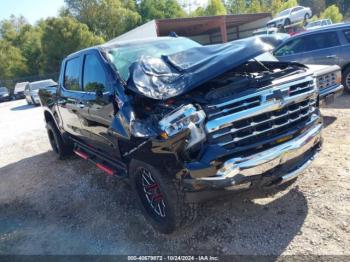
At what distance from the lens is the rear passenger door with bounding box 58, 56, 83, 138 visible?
5.09 meters

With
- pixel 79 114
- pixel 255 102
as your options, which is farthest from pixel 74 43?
pixel 255 102

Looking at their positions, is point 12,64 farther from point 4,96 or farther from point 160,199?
point 160,199

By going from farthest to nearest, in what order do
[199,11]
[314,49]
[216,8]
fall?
[199,11], [216,8], [314,49]

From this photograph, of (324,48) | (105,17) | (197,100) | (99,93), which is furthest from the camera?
(105,17)

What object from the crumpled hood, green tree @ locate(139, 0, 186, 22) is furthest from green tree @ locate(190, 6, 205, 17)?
the crumpled hood

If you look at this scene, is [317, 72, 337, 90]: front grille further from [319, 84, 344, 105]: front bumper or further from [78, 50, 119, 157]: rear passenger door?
[78, 50, 119, 157]: rear passenger door

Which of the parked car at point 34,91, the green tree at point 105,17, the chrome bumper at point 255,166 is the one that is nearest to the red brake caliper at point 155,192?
the chrome bumper at point 255,166

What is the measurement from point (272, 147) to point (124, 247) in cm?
177

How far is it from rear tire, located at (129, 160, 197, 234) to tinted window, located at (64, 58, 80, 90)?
84.0 inches

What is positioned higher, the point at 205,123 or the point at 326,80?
the point at 205,123

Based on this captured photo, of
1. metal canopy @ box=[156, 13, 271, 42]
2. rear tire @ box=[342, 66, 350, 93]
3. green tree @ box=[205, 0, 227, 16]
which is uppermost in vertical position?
rear tire @ box=[342, 66, 350, 93]

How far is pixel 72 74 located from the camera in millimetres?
5473

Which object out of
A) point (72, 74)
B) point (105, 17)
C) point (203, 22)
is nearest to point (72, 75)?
point (72, 74)

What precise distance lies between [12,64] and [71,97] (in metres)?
43.9
